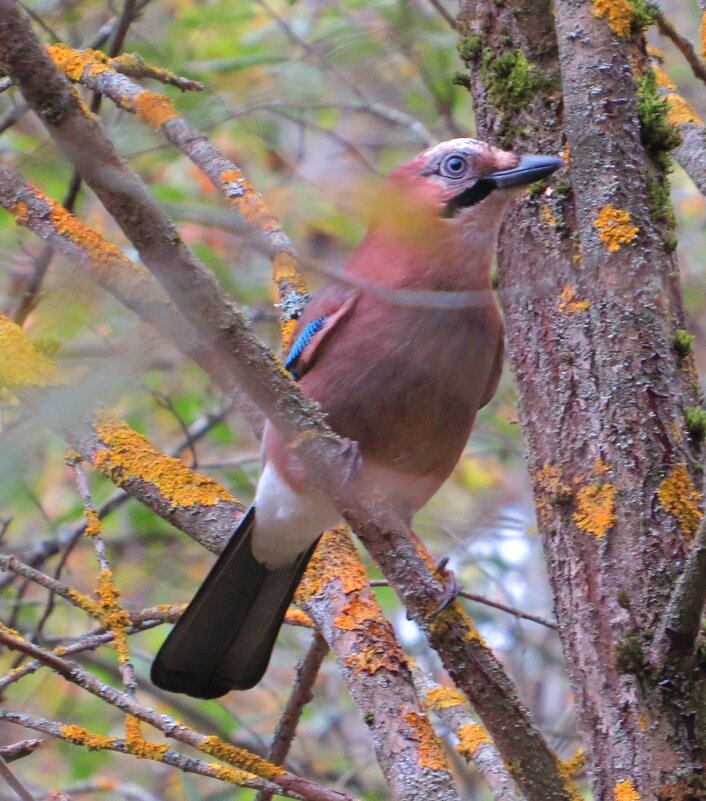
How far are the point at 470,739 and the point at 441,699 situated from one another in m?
0.28

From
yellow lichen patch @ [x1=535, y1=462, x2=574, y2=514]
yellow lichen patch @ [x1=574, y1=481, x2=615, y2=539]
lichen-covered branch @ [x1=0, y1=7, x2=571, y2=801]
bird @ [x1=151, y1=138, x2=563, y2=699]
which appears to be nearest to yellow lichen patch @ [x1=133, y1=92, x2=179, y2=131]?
bird @ [x1=151, y1=138, x2=563, y2=699]

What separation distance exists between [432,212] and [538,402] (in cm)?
104

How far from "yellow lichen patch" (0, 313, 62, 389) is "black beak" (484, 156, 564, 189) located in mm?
1460

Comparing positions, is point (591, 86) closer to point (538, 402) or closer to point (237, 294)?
point (538, 402)

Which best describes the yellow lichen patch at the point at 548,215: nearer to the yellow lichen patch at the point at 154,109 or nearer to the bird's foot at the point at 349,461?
Answer: the bird's foot at the point at 349,461

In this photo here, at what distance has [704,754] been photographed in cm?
266

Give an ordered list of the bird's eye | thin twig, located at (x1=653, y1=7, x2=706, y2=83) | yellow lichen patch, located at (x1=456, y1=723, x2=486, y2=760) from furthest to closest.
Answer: the bird's eye, thin twig, located at (x1=653, y1=7, x2=706, y2=83), yellow lichen patch, located at (x1=456, y1=723, x2=486, y2=760)

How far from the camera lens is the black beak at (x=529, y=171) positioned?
3469mm

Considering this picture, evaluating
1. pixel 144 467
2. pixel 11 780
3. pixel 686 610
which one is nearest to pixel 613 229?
pixel 686 610

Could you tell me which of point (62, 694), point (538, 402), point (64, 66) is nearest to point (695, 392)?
point (538, 402)

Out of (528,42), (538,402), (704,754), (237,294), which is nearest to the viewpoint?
(704,754)

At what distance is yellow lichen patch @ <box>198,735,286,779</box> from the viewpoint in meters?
2.85

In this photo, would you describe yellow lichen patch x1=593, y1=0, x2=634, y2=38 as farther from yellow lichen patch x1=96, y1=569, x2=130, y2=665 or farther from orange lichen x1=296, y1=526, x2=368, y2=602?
yellow lichen patch x1=96, y1=569, x2=130, y2=665

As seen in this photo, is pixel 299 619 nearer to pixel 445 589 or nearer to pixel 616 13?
pixel 445 589
